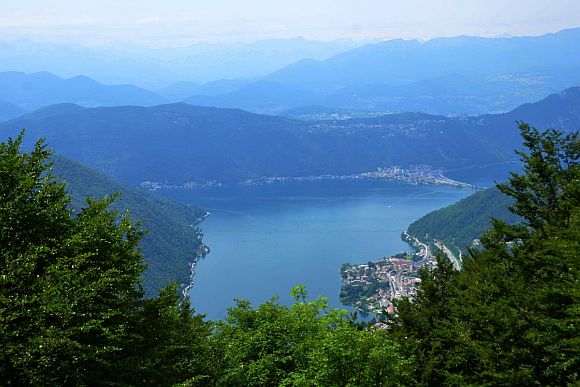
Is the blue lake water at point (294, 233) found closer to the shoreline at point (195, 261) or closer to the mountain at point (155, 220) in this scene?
the shoreline at point (195, 261)

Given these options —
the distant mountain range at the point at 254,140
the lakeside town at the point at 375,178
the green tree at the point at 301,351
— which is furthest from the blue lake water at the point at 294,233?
the green tree at the point at 301,351

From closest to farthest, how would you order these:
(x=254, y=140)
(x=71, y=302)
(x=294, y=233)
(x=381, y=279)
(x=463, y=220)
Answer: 1. (x=71, y=302)
2. (x=381, y=279)
3. (x=463, y=220)
4. (x=294, y=233)
5. (x=254, y=140)

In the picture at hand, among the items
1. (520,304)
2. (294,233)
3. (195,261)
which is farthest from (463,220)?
(520,304)

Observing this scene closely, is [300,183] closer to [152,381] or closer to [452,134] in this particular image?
[452,134]

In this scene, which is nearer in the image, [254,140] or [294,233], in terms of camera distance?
[294,233]

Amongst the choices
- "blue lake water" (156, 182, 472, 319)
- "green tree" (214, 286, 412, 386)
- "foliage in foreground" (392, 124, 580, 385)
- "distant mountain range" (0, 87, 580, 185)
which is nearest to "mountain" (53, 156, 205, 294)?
"blue lake water" (156, 182, 472, 319)

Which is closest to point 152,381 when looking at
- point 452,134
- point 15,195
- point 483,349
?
point 15,195

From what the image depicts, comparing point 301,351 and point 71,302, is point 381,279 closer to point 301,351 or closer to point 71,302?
point 301,351
